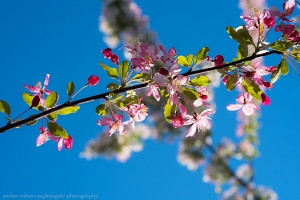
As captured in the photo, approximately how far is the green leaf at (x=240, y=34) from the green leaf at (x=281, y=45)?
79mm

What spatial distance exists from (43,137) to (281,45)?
0.83 metres

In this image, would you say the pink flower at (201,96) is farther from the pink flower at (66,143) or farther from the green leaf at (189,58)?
the pink flower at (66,143)

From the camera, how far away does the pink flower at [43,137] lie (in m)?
1.31

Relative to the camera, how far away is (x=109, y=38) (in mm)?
7242

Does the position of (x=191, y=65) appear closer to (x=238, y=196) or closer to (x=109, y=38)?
(x=238, y=196)

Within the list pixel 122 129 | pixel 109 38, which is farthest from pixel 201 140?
pixel 122 129

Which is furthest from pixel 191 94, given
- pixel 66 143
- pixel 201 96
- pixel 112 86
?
pixel 66 143

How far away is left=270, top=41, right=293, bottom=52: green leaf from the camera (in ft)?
3.84

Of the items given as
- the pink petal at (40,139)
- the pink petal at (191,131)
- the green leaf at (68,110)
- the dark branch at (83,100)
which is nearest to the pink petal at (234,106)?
the pink petal at (191,131)

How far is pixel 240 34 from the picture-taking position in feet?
4.08

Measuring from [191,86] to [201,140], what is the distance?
208 inches

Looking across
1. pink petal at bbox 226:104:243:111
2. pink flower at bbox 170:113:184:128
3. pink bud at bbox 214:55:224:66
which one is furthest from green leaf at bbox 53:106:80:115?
pink petal at bbox 226:104:243:111

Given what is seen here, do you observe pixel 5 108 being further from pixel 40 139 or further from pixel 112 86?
pixel 112 86

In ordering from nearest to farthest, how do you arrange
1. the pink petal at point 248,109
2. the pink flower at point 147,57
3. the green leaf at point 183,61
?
the pink flower at point 147,57 → the green leaf at point 183,61 → the pink petal at point 248,109
